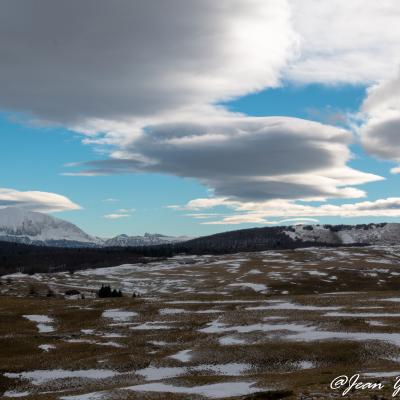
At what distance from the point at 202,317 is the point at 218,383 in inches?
1228

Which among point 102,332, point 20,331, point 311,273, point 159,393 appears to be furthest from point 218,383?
point 311,273

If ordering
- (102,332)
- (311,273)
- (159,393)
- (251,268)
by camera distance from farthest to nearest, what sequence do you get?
(251,268) < (311,273) < (102,332) < (159,393)

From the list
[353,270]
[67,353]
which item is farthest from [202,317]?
[353,270]

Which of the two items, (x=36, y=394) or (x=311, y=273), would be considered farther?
(x=311, y=273)

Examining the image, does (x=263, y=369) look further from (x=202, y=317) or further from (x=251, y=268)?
(x=251, y=268)

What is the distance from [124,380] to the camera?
40.0 m

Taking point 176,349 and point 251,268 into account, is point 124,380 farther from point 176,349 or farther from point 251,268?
point 251,268

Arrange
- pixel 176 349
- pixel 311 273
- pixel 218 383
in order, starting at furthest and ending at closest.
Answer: pixel 311 273 → pixel 176 349 → pixel 218 383

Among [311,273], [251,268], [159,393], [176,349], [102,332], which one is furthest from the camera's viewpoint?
[251,268]

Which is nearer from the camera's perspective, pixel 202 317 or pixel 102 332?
pixel 102 332

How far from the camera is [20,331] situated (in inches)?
2468

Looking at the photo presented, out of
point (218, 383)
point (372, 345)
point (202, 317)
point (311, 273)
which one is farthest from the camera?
point (311, 273)

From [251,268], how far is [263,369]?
492ft

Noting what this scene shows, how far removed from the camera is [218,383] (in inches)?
1405
